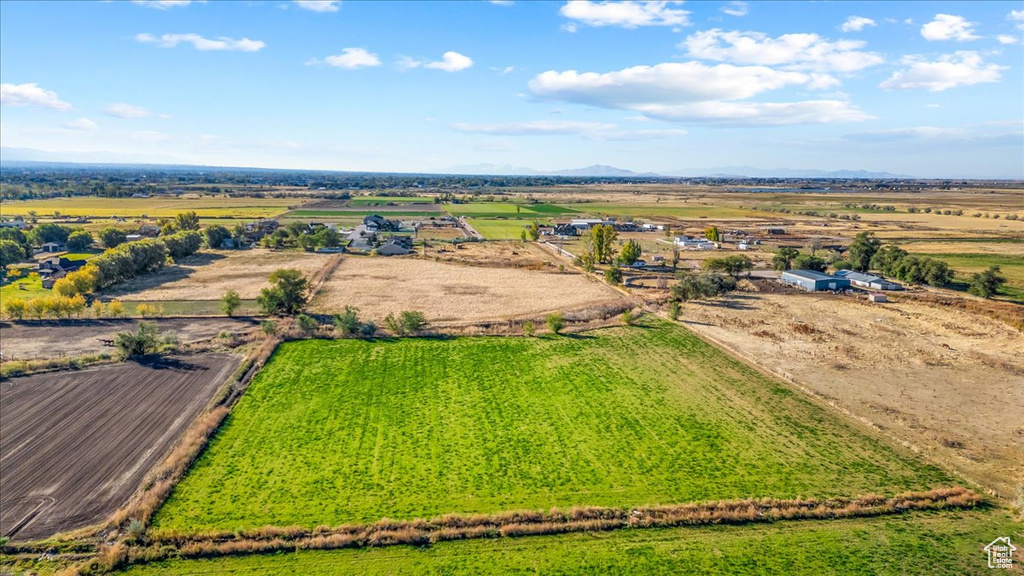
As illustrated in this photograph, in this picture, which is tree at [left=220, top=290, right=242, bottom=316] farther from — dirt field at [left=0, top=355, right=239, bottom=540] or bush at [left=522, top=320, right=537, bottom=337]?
bush at [left=522, top=320, right=537, bottom=337]

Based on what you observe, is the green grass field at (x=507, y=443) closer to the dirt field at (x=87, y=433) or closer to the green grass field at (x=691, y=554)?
the green grass field at (x=691, y=554)

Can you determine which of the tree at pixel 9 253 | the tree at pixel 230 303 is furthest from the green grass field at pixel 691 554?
the tree at pixel 9 253

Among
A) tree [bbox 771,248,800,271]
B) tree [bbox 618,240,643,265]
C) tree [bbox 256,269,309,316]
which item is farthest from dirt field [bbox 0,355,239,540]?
tree [bbox 771,248,800,271]

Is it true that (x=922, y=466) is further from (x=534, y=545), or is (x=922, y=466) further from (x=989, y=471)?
(x=534, y=545)

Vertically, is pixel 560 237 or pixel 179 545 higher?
pixel 560 237

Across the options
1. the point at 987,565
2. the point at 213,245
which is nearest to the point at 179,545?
the point at 987,565

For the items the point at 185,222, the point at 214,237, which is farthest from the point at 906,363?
the point at 185,222

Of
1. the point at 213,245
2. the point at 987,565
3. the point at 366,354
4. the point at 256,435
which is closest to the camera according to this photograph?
the point at 987,565
